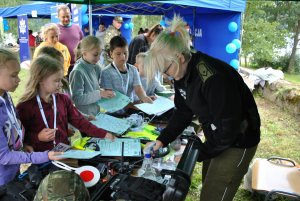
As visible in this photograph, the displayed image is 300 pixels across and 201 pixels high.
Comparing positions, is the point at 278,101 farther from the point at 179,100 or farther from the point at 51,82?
the point at 51,82

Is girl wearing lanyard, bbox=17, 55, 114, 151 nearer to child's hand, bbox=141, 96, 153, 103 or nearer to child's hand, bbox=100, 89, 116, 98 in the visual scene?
child's hand, bbox=100, 89, 116, 98

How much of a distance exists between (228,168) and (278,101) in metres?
5.38

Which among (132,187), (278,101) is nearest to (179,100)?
(132,187)

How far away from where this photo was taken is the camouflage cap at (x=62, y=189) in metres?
1.08

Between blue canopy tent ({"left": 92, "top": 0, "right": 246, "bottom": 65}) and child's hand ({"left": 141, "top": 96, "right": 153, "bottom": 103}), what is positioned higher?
blue canopy tent ({"left": 92, "top": 0, "right": 246, "bottom": 65})

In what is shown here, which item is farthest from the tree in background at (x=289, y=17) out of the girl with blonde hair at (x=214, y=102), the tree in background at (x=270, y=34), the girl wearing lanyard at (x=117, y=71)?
the girl with blonde hair at (x=214, y=102)

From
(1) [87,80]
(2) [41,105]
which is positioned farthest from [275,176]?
(2) [41,105]

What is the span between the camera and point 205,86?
1365mm

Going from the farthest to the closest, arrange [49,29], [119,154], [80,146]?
[49,29] < [80,146] < [119,154]

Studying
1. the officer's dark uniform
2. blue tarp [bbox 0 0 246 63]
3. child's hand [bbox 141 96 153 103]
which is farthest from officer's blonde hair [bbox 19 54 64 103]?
blue tarp [bbox 0 0 246 63]

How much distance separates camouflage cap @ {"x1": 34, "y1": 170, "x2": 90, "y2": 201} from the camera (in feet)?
3.55

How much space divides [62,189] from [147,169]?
54cm

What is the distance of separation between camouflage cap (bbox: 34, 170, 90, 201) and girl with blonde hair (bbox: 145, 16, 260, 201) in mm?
611

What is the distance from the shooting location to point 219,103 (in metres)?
1.33
